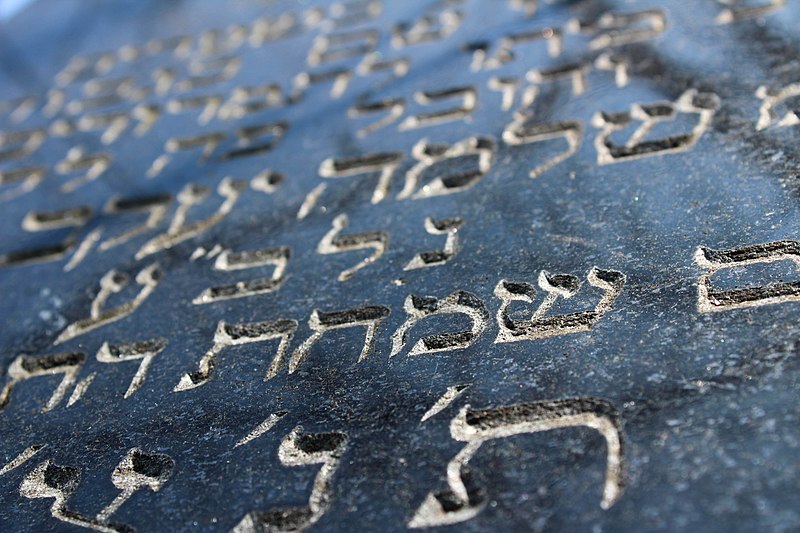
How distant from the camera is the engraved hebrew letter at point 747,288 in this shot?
97 centimetres

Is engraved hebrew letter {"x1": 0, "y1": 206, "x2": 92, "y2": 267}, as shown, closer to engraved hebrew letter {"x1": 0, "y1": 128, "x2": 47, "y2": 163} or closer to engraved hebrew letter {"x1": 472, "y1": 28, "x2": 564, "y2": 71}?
engraved hebrew letter {"x1": 0, "y1": 128, "x2": 47, "y2": 163}

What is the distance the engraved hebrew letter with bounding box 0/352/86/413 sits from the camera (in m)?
1.21

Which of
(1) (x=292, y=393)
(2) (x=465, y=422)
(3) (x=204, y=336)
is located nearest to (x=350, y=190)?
(3) (x=204, y=336)

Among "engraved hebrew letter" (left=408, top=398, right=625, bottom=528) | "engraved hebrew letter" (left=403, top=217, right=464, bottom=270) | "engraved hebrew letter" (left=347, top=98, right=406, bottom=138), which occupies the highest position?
"engraved hebrew letter" (left=347, top=98, right=406, bottom=138)

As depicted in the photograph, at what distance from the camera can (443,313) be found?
112 centimetres

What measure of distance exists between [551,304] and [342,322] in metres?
0.29

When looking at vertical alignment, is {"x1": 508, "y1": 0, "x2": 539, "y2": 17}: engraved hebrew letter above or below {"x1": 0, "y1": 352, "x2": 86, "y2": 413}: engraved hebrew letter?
above

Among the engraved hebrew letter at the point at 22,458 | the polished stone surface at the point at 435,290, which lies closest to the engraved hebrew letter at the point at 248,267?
the polished stone surface at the point at 435,290

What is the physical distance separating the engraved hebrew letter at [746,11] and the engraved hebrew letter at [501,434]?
1107 mm

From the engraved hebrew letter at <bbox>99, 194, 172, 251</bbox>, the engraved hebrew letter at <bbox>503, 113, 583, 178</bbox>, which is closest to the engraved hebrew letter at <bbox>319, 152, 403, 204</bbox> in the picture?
the engraved hebrew letter at <bbox>503, 113, 583, 178</bbox>

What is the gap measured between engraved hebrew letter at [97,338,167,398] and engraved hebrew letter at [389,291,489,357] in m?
0.37

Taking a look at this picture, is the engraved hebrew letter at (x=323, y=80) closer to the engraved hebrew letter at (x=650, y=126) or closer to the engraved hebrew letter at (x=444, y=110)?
the engraved hebrew letter at (x=444, y=110)

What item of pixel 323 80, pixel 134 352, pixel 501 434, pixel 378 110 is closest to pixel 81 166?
pixel 323 80

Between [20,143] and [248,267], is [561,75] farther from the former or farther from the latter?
[20,143]
